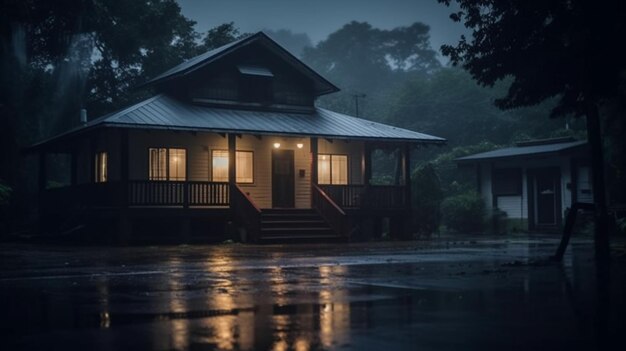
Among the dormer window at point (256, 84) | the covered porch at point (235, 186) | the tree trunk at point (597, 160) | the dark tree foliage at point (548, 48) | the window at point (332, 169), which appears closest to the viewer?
the dark tree foliage at point (548, 48)

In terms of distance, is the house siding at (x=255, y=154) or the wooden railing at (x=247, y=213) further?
the house siding at (x=255, y=154)

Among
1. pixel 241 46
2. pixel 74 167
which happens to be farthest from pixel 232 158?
pixel 74 167

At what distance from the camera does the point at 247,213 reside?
26.0 meters

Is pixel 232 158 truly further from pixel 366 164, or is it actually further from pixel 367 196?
pixel 366 164

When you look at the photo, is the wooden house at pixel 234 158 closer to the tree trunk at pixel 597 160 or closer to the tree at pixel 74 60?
the tree at pixel 74 60

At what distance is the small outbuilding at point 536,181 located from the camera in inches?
1474

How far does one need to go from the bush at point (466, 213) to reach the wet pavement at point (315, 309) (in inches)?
1092

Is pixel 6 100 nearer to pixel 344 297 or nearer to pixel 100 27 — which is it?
pixel 100 27

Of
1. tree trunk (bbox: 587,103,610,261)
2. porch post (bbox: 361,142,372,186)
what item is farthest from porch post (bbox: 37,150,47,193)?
tree trunk (bbox: 587,103,610,261)

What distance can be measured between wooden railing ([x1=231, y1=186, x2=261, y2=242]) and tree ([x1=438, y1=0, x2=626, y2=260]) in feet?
41.0

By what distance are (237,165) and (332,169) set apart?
4711mm

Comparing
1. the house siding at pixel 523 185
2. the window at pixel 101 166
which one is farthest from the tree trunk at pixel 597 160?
the house siding at pixel 523 185

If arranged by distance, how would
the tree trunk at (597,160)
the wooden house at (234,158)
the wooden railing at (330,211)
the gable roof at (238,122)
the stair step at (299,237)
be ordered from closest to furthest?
the tree trunk at (597,160) < the stair step at (299,237) < the gable roof at (238,122) < the wooden house at (234,158) < the wooden railing at (330,211)

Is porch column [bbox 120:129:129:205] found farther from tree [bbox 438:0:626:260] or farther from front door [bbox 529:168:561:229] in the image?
front door [bbox 529:168:561:229]
